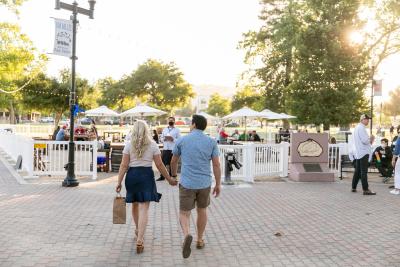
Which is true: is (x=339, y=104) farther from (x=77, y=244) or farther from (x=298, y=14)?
(x=77, y=244)

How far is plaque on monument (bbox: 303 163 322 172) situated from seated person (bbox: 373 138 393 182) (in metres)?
1.91

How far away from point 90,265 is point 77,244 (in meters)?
0.98

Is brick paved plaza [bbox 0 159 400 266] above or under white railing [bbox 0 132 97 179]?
under

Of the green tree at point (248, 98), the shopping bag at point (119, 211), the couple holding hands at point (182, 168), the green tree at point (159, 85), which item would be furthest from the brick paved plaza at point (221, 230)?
the green tree at point (159, 85)

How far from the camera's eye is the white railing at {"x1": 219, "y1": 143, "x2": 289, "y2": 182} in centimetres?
1312

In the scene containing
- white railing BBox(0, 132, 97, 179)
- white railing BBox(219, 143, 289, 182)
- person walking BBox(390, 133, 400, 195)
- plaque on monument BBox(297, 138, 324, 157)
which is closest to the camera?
person walking BBox(390, 133, 400, 195)

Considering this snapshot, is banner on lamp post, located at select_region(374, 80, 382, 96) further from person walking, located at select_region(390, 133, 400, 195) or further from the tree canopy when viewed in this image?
person walking, located at select_region(390, 133, 400, 195)

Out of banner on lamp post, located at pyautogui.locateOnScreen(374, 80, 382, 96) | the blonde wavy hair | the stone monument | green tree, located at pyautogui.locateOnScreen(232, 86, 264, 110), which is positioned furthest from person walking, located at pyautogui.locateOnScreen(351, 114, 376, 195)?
green tree, located at pyautogui.locateOnScreen(232, 86, 264, 110)

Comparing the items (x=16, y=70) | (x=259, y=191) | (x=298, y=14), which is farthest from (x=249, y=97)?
(x=259, y=191)

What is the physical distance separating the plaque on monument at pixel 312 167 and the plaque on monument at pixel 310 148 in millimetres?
273

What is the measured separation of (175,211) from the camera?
8.70 meters

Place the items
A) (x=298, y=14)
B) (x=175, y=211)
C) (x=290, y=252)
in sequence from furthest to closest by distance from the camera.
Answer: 1. (x=298, y=14)
2. (x=175, y=211)
3. (x=290, y=252)

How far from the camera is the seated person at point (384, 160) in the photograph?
13898mm

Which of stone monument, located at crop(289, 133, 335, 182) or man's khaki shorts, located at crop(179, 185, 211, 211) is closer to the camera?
man's khaki shorts, located at crop(179, 185, 211, 211)
